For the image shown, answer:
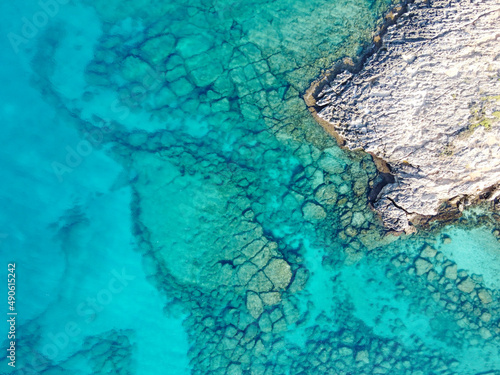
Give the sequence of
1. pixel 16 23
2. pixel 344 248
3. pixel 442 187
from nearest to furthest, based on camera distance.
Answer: pixel 442 187 < pixel 344 248 < pixel 16 23

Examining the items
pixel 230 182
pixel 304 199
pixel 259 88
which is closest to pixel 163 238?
pixel 230 182

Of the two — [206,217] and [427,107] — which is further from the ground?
[427,107]

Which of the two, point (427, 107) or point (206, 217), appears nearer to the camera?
point (427, 107)

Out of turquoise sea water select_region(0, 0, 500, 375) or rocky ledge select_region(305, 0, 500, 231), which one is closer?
rocky ledge select_region(305, 0, 500, 231)

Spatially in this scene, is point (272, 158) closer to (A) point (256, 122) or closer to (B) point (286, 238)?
(A) point (256, 122)
